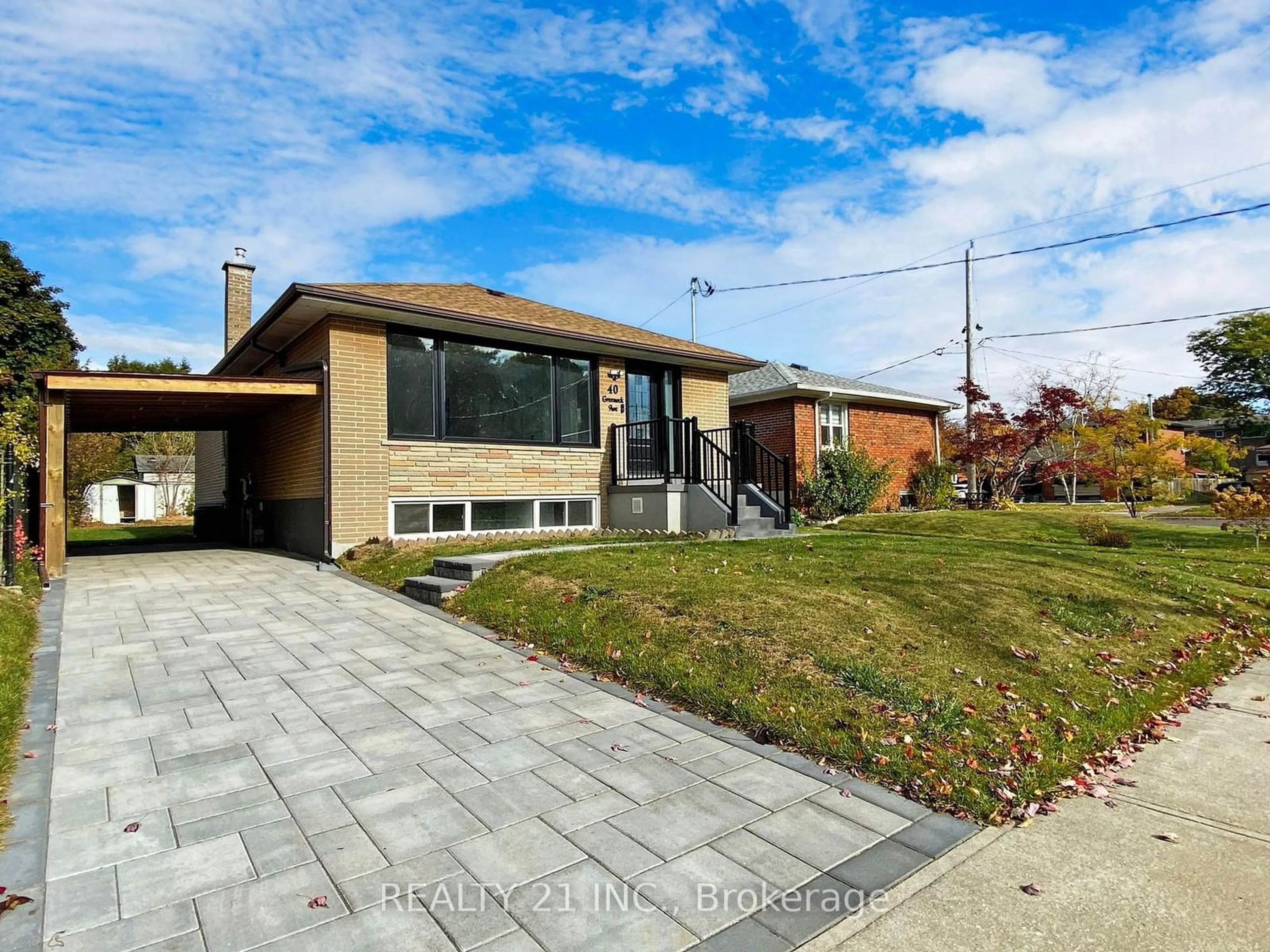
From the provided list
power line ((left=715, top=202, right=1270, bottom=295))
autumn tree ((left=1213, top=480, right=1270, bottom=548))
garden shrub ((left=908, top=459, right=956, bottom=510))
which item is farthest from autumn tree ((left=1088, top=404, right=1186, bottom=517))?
autumn tree ((left=1213, top=480, right=1270, bottom=548))

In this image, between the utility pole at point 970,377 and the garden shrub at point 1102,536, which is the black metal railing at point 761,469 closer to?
the garden shrub at point 1102,536

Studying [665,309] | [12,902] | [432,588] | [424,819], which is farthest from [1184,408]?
[12,902]

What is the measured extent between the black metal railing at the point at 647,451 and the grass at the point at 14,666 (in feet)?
26.2

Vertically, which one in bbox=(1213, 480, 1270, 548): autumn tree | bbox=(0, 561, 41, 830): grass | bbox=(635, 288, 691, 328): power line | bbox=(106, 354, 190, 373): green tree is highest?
bbox=(106, 354, 190, 373): green tree

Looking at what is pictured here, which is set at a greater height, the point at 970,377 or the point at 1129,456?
the point at 970,377

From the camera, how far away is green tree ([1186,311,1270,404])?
3200 centimetres

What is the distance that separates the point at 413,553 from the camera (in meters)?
8.59

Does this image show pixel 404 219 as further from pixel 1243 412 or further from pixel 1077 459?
pixel 1243 412

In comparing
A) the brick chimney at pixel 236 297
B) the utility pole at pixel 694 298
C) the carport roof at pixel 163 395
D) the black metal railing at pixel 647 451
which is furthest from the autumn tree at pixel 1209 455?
the brick chimney at pixel 236 297

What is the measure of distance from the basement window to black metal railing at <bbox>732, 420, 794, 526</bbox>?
2.79m

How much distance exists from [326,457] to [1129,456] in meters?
24.4

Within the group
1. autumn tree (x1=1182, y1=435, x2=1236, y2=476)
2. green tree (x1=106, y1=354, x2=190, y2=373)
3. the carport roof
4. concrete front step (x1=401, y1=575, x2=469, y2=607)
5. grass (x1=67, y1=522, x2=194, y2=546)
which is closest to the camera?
concrete front step (x1=401, y1=575, x2=469, y2=607)

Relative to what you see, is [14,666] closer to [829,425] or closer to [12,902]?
[12,902]

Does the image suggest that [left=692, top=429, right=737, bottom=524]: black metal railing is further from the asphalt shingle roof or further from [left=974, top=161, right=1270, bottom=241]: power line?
[left=974, top=161, right=1270, bottom=241]: power line
